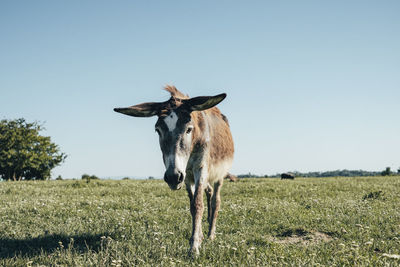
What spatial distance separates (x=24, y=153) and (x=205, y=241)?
185ft

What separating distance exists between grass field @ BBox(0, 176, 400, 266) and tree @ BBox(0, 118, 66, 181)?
48592 millimetres

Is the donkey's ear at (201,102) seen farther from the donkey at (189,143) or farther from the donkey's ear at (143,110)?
the donkey's ear at (143,110)

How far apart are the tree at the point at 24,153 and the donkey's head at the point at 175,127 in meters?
54.2

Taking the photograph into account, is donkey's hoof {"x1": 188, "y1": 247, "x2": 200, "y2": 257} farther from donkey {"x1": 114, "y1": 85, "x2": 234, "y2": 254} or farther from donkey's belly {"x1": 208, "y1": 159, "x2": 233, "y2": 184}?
donkey's belly {"x1": 208, "y1": 159, "x2": 233, "y2": 184}

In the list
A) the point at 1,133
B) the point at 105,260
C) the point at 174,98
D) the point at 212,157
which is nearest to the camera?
the point at 105,260

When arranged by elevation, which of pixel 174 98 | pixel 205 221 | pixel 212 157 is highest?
pixel 174 98

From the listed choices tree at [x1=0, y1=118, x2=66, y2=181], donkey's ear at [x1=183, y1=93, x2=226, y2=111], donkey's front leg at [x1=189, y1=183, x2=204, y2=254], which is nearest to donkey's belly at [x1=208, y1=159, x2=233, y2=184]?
donkey's front leg at [x1=189, y1=183, x2=204, y2=254]

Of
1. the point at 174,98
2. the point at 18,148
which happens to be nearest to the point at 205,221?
the point at 174,98

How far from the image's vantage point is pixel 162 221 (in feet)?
27.4

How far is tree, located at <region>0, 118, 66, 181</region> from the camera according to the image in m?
53.9

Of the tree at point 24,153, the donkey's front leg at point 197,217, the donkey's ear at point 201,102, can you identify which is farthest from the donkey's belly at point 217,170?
the tree at point 24,153

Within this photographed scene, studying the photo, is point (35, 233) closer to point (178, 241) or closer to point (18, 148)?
point (178, 241)

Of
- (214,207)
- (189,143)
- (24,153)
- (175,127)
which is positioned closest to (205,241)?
(214,207)

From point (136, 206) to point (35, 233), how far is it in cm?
397
